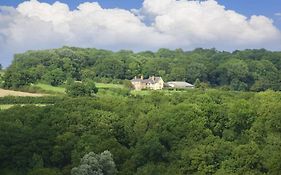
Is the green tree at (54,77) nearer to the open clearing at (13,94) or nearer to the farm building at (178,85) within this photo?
the open clearing at (13,94)

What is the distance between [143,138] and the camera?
38938mm

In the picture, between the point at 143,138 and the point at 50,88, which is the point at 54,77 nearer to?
the point at 50,88

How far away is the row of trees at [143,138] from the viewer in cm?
3494

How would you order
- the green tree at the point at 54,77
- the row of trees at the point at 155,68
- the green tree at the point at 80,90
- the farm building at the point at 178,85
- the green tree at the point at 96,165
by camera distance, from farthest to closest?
the row of trees at the point at 155,68
the farm building at the point at 178,85
the green tree at the point at 54,77
the green tree at the point at 80,90
the green tree at the point at 96,165

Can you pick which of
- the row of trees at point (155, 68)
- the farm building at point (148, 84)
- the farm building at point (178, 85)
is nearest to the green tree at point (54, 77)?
the row of trees at point (155, 68)

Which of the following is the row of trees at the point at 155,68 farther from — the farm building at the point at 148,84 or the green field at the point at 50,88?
the farm building at the point at 148,84

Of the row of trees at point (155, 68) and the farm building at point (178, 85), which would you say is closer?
the farm building at point (178, 85)

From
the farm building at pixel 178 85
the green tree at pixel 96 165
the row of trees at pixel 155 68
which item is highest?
the row of trees at pixel 155 68

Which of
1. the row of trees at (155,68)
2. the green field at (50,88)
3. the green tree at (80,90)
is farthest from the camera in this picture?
the row of trees at (155,68)

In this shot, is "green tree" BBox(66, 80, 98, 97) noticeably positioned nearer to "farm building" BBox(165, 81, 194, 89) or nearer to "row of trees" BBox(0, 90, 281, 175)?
"row of trees" BBox(0, 90, 281, 175)

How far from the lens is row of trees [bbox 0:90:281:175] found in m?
34.9

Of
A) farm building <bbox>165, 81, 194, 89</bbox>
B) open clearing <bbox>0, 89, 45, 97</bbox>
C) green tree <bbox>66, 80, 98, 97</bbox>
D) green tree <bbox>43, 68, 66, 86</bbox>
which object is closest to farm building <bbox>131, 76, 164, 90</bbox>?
farm building <bbox>165, 81, 194, 89</bbox>

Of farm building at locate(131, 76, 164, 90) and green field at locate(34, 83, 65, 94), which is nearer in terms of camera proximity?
green field at locate(34, 83, 65, 94)

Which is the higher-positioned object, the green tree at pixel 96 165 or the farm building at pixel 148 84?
the farm building at pixel 148 84
